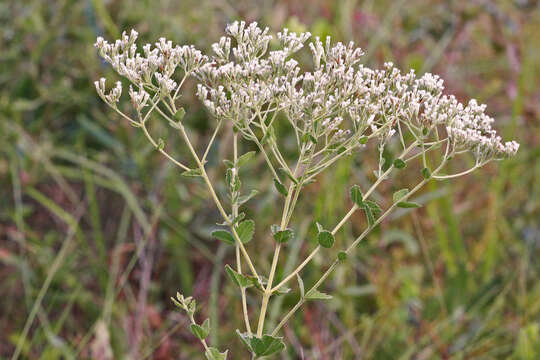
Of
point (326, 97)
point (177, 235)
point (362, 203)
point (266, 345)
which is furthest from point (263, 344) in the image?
point (177, 235)

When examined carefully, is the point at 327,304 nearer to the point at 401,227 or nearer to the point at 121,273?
the point at 401,227

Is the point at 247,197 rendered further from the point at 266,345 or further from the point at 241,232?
the point at 266,345

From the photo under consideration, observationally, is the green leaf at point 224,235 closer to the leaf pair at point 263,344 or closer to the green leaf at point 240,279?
the green leaf at point 240,279

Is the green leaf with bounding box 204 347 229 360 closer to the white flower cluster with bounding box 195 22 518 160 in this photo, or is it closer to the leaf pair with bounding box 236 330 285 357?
the leaf pair with bounding box 236 330 285 357

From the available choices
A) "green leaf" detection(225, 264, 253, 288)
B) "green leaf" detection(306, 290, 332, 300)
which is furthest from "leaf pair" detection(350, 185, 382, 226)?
"green leaf" detection(225, 264, 253, 288)

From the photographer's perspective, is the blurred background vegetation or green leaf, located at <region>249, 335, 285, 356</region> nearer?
green leaf, located at <region>249, 335, 285, 356</region>

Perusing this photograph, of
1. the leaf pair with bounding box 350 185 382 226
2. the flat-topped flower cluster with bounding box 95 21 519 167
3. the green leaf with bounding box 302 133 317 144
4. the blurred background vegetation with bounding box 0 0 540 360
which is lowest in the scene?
the blurred background vegetation with bounding box 0 0 540 360
